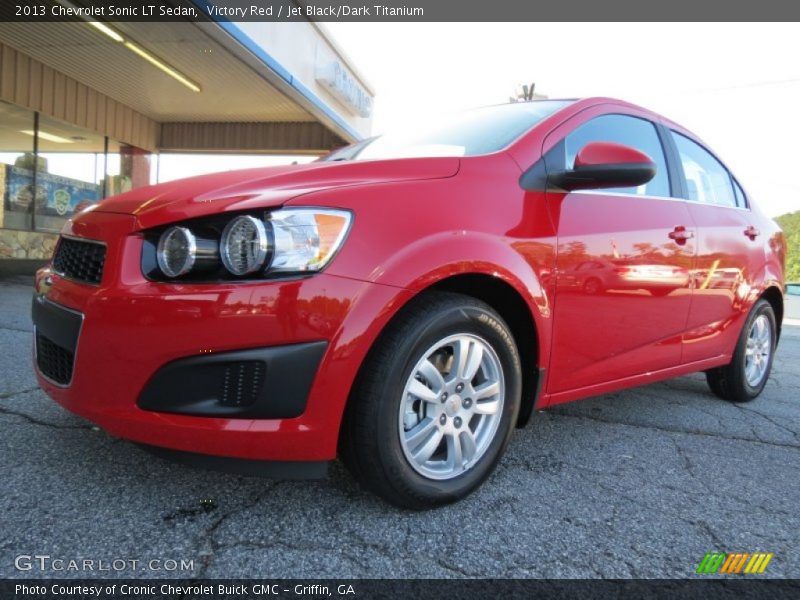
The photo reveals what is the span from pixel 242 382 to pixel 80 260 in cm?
79

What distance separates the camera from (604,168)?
219 cm

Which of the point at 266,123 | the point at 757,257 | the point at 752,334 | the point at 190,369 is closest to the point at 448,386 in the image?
the point at 190,369

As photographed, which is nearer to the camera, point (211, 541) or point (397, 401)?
point (211, 541)

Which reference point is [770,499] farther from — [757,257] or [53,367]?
[53,367]

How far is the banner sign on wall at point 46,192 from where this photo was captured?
902cm

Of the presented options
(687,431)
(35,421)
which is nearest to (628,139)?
(687,431)

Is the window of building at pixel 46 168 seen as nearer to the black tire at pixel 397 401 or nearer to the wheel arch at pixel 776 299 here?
the black tire at pixel 397 401

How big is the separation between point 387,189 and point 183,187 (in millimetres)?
715

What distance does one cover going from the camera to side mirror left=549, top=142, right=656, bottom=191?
2.20 m

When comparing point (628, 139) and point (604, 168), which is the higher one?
point (628, 139)

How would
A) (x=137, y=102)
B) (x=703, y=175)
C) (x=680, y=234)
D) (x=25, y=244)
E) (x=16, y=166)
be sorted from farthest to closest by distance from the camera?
(x=137, y=102) < (x=25, y=244) < (x=16, y=166) < (x=703, y=175) < (x=680, y=234)

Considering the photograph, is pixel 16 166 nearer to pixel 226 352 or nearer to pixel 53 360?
pixel 53 360

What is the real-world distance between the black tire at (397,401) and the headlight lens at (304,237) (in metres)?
0.32

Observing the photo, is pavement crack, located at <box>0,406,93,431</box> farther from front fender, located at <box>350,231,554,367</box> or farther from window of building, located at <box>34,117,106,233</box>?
window of building, located at <box>34,117,106,233</box>
